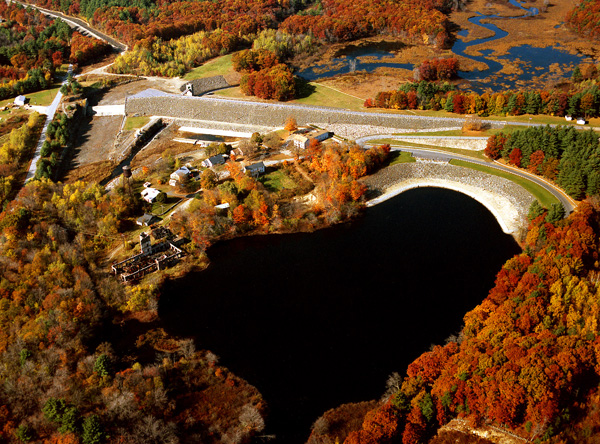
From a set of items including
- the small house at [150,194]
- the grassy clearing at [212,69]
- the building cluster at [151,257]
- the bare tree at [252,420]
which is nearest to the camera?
the bare tree at [252,420]

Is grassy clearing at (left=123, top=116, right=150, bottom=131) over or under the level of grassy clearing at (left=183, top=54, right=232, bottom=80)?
under

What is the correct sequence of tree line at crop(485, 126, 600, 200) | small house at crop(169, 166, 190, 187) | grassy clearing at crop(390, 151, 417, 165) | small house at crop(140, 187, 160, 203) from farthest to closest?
1. grassy clearing at crop(390, 151, 417, 165)
2. small house at crop(169, 166, 190, 187)
3. small house at crop(140, 187, 160, 203)
4. tree line at crop(485, 126, 600, 200)

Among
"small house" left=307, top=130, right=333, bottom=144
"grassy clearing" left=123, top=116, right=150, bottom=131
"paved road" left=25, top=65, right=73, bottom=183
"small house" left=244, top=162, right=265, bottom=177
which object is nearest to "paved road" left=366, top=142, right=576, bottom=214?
"small house" left=307, top=130, right=333, bottom=144

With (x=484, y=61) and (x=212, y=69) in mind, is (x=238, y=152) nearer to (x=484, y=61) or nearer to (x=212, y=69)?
(x=212, y=69)

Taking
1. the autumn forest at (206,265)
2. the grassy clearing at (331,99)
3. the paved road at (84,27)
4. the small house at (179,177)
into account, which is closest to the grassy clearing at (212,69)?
the autumn forest at (206,265)

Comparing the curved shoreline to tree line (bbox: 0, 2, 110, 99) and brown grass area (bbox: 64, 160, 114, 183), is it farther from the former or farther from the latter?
tree line (bbox: 0, 2, 110, 99)

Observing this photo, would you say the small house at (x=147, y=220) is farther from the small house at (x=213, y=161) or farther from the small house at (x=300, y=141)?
the small house at (x=300, y=141)
